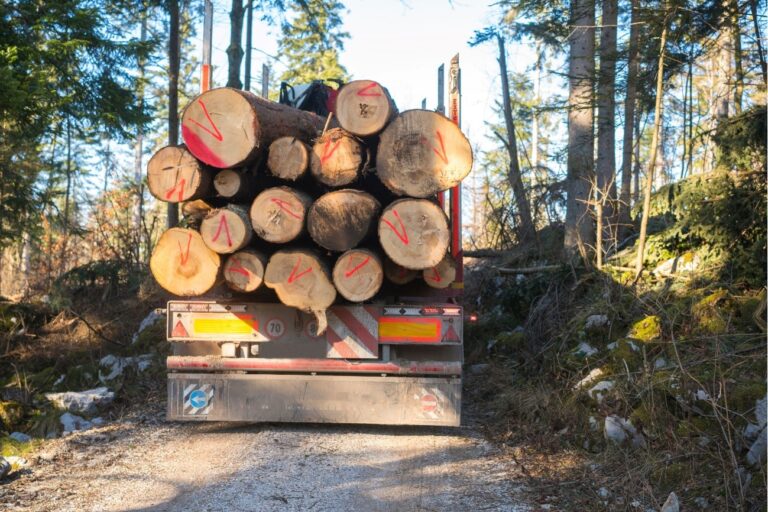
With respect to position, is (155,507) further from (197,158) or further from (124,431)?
(197,158)

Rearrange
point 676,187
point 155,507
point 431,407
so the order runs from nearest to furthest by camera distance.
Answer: point 155,507
point 431,407
point 676,187

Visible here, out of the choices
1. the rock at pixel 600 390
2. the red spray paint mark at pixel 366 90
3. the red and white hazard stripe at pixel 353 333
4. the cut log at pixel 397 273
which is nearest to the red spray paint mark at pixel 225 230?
the red and white hazard stripe at pixel 353 333

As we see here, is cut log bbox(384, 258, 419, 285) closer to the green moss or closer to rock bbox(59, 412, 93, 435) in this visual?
the green moss

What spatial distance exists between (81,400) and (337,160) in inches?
155

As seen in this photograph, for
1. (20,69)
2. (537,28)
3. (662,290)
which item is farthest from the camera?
(537,28)

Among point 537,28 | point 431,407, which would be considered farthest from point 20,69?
point 537,28

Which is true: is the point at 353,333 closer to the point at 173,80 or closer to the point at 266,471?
the point at 266,471

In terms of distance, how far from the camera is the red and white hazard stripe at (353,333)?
22.6 ft

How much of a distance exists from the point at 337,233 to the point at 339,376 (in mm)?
1367

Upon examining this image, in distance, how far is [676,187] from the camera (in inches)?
358

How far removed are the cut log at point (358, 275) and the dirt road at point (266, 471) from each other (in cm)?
134

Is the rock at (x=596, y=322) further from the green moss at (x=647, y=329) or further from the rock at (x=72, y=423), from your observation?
the rock at (x=72, y=423)

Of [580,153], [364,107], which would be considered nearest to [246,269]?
[364,107]

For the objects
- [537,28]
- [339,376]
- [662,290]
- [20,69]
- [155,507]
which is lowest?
[155,507]
